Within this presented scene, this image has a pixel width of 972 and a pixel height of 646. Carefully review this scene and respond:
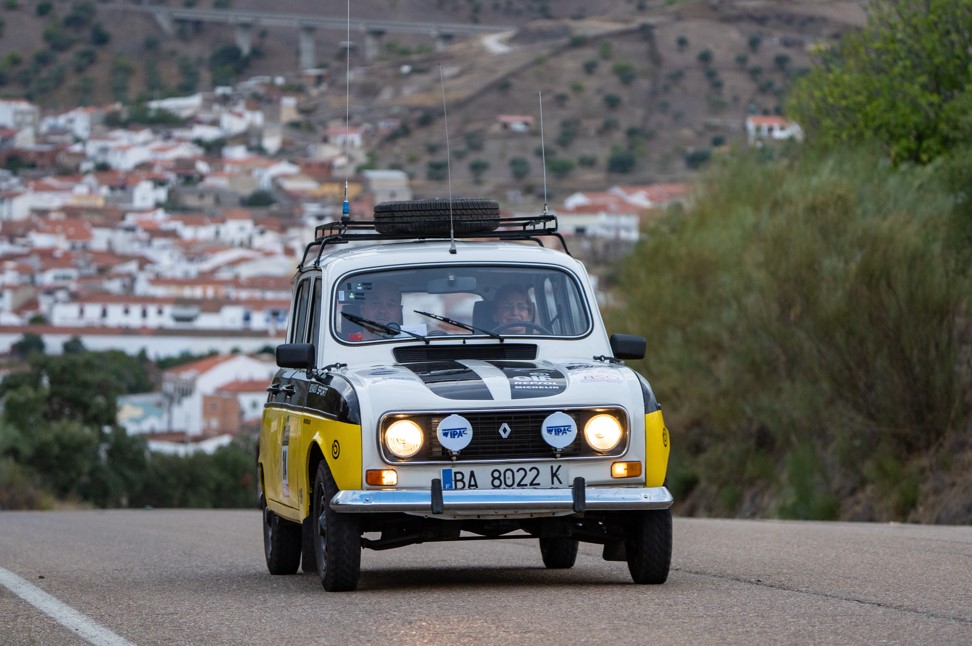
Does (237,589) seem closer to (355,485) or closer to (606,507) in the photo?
(355,485)

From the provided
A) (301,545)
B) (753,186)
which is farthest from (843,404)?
(301,545)

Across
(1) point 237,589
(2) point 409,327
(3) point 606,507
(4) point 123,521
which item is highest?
(2) point 409,327

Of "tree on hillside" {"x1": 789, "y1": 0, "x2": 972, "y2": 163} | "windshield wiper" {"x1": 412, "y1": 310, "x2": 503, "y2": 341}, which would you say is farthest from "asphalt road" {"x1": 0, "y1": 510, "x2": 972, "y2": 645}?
"tree on hillside" {"x1": 789, "y1": 0, "x2": 972, "y2": 163}

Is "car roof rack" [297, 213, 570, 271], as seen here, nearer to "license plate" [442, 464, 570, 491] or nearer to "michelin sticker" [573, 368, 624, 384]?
"michelin sticker" [573, 368, 624, 384]

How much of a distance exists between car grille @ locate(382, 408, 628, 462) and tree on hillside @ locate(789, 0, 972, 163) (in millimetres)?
23984

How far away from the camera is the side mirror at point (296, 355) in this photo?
34.6ft

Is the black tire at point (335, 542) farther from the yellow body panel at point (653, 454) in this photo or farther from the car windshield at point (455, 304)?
the yellow body panel at point (653, 454)

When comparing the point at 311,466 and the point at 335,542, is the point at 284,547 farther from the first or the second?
the point at 335,542

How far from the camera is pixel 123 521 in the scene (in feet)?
72.8

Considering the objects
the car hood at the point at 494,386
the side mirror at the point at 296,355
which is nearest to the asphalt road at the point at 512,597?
the car hood at the point at 494,386

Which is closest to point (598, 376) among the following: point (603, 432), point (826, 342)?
point (603, 432)

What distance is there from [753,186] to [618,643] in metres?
28.4

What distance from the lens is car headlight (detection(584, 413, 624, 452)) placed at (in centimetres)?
965

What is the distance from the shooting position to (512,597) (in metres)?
9.58
